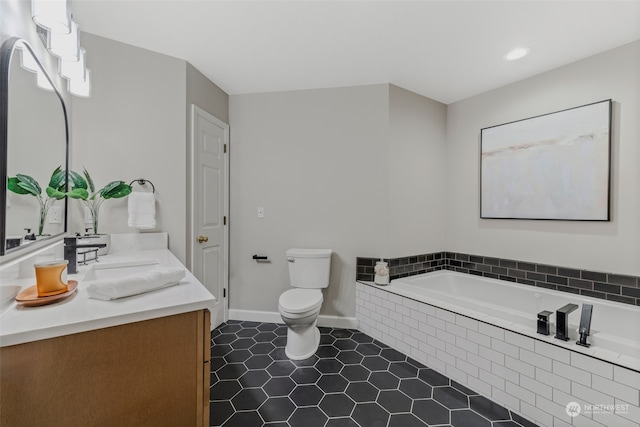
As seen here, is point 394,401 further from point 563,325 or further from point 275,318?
point 275,318

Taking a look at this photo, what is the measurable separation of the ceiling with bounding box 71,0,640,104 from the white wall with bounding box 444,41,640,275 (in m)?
0.14

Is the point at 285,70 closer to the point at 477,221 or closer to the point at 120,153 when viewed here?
the point at 120,153

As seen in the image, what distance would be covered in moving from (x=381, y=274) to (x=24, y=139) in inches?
96.5

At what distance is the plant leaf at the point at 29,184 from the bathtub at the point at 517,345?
2.33 meters

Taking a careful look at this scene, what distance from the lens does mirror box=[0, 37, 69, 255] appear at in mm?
1009

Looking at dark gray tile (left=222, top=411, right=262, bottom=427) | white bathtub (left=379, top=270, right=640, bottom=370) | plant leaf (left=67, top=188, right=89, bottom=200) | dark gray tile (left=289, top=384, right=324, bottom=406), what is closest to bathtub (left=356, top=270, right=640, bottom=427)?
white bathtub (left=379, top=270, right=640, bottom=370)

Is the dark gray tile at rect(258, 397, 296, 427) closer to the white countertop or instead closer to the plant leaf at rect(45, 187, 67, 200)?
the white countertop

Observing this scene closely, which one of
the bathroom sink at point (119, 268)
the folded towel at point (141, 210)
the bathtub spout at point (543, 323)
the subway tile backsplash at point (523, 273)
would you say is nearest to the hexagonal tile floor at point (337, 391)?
the bathtub spout at point (543, 323)

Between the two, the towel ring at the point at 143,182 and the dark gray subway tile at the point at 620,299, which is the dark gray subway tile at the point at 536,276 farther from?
the towel ring at the point at 143,182

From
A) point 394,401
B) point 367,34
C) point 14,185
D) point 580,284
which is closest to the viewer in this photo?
point 14,185

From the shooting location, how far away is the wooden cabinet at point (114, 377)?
2.62 feet

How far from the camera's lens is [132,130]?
6.79 ft

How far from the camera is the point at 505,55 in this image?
83.4 inches

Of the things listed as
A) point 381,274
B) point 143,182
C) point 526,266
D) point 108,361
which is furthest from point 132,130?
point 526,266
